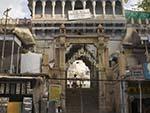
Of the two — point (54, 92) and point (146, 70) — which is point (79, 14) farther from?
point (146, 70)

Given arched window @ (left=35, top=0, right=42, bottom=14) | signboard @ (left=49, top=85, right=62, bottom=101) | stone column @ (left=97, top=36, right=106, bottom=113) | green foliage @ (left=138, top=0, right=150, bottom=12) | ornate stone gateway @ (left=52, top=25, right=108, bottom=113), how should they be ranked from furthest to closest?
arched window @ (left=35, top=0, right=42, bottom=14) → stone column @ (left=97, top=36, right=106, bottom=113) → ornate stone gateway @ (left=52, top=25, right=108, bottom=113) → signboard @ (left=49, top=85, right=62, bottom=101) → green foliage @ (left=138, top=0, right=150, bottom=12)

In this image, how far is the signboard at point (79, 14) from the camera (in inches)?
1810

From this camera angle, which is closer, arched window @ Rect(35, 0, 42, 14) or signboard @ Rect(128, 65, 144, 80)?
signboard @ Rect(128, 65, 144, 80)

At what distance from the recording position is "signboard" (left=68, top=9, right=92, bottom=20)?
1810 inches

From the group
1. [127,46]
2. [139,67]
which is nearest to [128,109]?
[139,67]

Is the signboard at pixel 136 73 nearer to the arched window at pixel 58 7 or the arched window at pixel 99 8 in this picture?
the arched window at pixel 99 8

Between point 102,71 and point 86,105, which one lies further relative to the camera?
point 102,71

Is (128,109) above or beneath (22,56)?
beneath

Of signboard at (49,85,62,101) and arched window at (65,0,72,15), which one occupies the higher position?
arched window at (65,0,72,15)

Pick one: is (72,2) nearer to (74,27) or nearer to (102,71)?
(74,27)

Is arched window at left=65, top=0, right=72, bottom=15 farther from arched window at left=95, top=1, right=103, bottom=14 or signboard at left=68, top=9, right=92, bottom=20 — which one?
arched window at left=95, top=1, right=103, bottom=14

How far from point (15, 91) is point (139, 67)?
9465mm

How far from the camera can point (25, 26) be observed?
45031mm

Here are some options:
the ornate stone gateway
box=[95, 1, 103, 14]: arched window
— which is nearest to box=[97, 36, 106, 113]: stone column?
the ornate stone gateway
